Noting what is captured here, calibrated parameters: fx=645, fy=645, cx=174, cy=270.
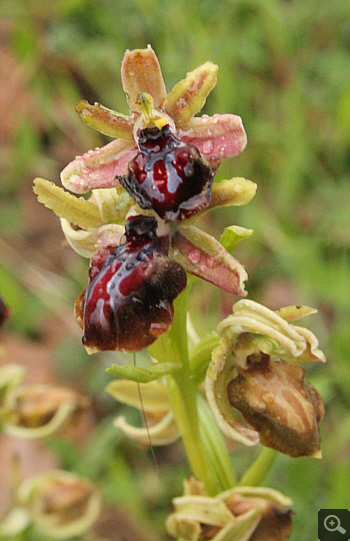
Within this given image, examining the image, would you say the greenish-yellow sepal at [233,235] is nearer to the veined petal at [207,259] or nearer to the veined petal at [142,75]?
the veined petal at [207,259]

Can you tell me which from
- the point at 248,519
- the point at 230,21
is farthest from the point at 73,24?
the point at 248,519

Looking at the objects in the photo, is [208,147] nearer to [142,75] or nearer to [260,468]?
[142,75]

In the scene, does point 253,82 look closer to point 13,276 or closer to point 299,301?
point 299,301

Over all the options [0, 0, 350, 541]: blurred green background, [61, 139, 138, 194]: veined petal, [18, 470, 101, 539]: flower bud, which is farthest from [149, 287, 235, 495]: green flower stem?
[0, 0, 350, 541]: blurred green background

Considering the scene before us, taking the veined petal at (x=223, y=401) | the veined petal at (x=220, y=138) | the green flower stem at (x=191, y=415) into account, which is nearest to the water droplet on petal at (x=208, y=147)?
the veined petal at (x=220, y=138)

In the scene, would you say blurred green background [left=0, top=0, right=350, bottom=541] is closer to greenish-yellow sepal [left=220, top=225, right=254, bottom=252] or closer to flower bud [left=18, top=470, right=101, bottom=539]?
flower bud [left=18, top=470, right=101, bottom=539]

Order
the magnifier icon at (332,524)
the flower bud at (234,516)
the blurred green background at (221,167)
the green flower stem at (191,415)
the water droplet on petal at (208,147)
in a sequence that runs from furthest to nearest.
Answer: the blurred green background at (221,167), the magnifier icon at (332,524), the flower bud at (234,516), the green flower stem at (191,415), the water droplet on petal at (208,147)
